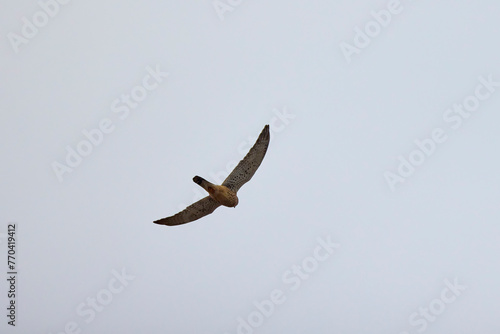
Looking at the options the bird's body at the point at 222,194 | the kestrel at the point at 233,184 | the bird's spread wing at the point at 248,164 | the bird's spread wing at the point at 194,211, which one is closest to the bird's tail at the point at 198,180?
the bird's body at the point at 222,194

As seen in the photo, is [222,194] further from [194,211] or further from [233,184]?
[194,211]

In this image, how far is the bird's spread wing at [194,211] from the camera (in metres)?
21.2

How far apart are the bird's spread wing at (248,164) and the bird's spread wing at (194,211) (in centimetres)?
73

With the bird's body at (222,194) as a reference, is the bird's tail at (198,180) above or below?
above

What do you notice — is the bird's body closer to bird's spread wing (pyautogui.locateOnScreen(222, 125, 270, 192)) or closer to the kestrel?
the kestrel

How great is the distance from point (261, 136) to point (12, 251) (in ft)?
43.0

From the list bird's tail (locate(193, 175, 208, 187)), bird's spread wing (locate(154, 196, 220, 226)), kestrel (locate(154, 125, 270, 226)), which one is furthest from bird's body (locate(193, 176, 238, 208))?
bird's spread wing (locate(154, 196, 220, 226))

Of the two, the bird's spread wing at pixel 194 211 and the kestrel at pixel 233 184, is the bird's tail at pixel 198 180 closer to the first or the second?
the kestrel at pixel 233 184

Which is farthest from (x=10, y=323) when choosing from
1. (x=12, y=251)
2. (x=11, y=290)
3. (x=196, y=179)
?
(x=196, y=179)

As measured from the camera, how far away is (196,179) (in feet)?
64.7

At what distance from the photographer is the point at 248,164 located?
70.9 feet

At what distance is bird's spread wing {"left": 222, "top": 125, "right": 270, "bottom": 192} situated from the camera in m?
21.5

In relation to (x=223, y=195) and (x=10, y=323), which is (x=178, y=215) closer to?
(x=223, y=195)

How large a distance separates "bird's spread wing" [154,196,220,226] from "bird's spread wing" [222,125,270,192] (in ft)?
2.40
